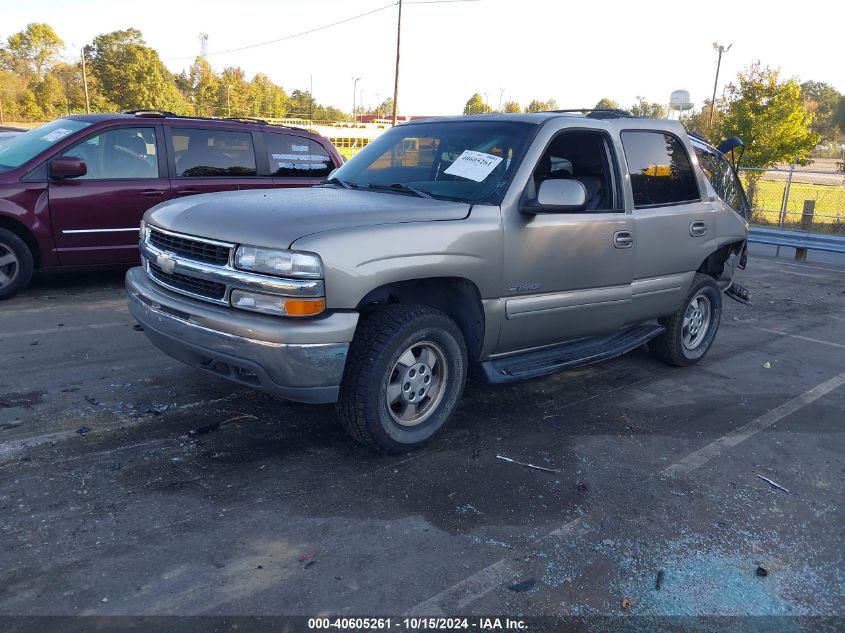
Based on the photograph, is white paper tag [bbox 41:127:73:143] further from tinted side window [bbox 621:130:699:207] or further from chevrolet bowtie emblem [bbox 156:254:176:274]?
tinted side window [bbox 621:130:699:207]

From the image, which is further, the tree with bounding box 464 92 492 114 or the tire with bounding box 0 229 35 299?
the tree with bounding box 464 92 492 114

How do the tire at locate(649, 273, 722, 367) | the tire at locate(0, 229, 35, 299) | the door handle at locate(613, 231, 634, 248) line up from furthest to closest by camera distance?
the tire at locate(0, 229, 35, 299), the tire at locate(649, 273, 722, 367), the door handle at locate(613, 231, 634, 248)

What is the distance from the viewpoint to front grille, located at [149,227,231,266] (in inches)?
145

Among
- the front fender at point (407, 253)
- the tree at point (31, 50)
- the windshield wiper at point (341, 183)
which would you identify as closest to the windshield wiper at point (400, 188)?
the windshield wiper at point (341, 183)

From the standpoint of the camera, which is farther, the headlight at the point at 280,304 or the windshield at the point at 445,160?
the windshield at the point at 445,160

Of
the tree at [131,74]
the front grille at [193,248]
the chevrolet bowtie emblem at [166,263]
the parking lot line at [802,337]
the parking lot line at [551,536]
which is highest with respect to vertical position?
the tree at [131,74]

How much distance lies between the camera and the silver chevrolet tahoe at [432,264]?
11.6 feet

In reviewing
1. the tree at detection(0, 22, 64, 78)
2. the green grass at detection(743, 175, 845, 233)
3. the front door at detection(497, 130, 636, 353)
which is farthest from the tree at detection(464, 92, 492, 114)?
the front door at detection(497, 130, 636, 353)

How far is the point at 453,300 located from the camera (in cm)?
427

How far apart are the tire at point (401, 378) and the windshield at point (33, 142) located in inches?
204

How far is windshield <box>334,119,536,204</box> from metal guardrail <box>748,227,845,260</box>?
33.2 ft

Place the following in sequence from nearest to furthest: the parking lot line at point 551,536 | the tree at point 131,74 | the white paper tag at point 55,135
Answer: the parking lot line at point 551,536, the white paper tag at point 55,135, the tree at point 131,74

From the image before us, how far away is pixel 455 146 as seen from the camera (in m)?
4.76

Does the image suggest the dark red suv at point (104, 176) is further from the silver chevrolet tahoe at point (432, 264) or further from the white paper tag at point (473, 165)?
Answer: the white paper tag at point (473, 165)
